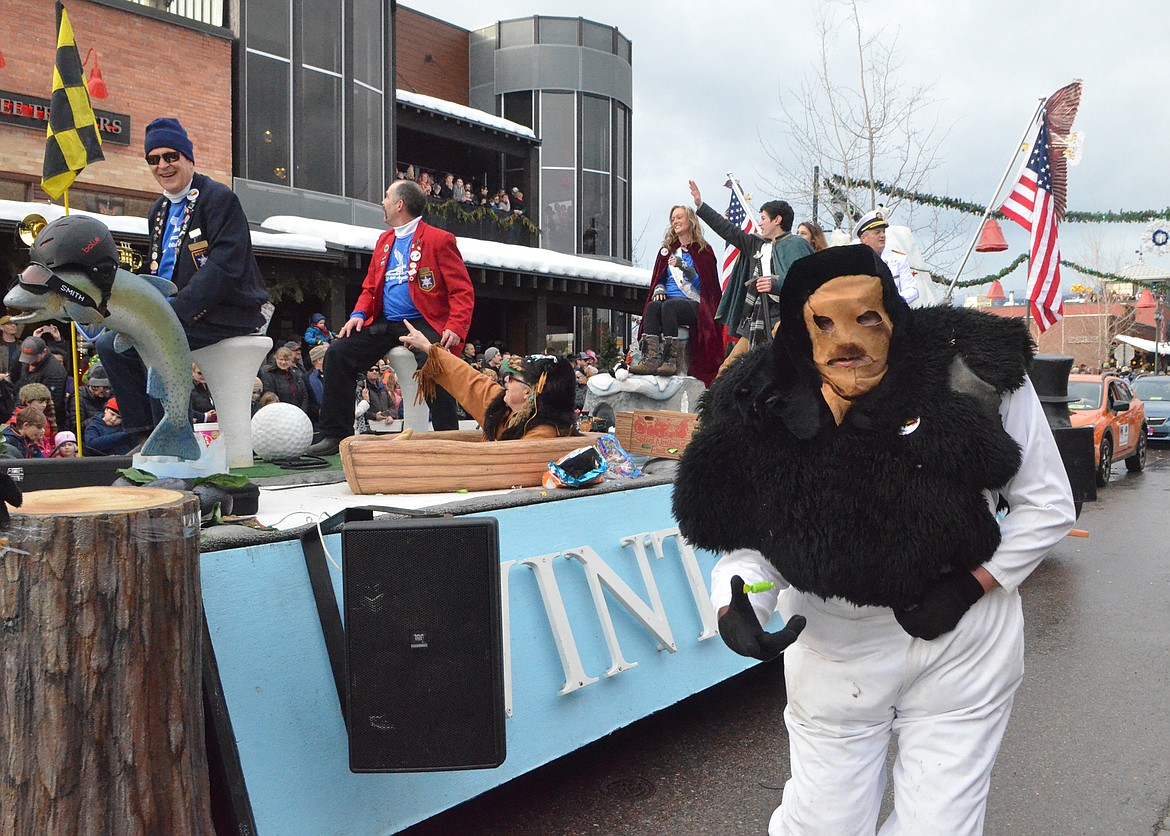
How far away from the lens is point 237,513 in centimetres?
352

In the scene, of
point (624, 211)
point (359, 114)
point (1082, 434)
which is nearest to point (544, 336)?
point (359, 114)

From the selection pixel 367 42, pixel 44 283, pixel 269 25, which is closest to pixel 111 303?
pixel 44 283

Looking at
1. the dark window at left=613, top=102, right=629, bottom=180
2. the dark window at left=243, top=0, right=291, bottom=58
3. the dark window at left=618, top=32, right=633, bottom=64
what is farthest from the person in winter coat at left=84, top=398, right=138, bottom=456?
the dark window at left=618, top=32, right=633, bottom=64

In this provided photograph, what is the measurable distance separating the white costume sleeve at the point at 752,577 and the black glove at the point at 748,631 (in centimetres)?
7

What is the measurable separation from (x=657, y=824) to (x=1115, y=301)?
50.3 m

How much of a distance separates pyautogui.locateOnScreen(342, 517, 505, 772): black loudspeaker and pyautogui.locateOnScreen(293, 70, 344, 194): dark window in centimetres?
1687

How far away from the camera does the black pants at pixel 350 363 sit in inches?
221

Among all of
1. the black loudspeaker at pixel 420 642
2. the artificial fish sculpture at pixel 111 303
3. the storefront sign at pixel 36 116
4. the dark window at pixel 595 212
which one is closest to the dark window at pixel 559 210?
the dark window at pixel 595 212

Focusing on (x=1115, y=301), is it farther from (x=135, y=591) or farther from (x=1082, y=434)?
(x=135, y=591)

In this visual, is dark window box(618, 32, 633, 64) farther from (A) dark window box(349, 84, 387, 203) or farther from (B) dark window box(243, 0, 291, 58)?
(B) dark window box(243, 0, 291, 58)

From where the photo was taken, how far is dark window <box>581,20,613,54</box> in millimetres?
28531

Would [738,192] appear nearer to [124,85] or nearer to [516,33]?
[124,85]

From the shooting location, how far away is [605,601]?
12.8 feet

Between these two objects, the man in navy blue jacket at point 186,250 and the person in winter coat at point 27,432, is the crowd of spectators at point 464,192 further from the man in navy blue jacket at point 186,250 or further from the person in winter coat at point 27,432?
the man in navy blue jacket at point 186,250
